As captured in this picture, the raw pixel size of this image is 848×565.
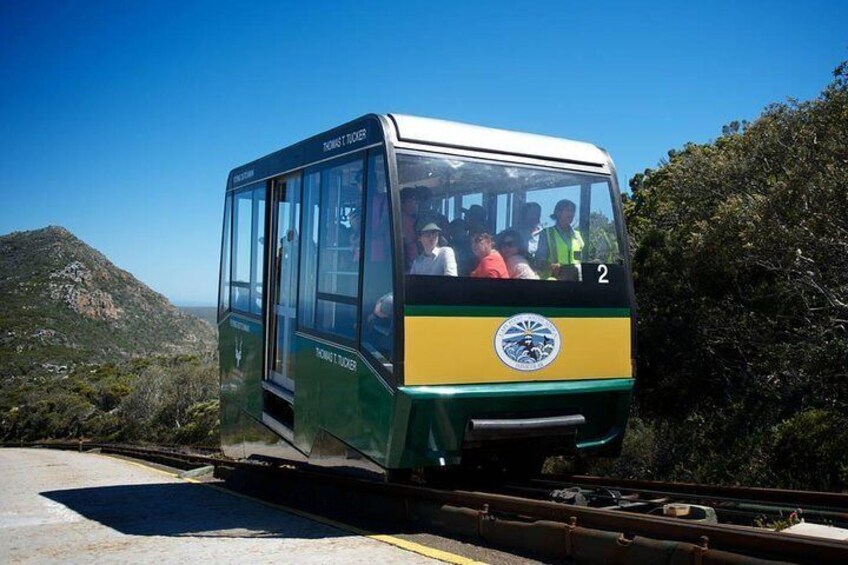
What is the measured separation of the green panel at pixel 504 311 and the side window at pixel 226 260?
5394mm

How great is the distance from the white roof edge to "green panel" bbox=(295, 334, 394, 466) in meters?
1.93

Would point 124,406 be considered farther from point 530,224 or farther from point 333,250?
point 530,224

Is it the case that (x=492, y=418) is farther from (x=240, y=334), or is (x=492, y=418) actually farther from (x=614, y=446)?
Result: (x=240, y=334)

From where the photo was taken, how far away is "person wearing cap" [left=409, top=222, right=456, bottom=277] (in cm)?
691

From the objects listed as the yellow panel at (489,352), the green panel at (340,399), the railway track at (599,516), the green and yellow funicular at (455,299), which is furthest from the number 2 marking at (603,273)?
the green panel at (340,399)

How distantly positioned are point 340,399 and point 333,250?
138cm

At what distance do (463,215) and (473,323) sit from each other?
0.96 metres

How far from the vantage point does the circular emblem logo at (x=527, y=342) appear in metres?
7.12

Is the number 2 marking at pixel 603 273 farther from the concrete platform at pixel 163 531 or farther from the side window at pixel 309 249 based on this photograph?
the concrete platform at pixel 163 531

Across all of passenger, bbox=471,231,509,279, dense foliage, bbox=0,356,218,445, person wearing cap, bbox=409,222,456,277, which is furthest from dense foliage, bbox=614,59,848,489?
dense foliage, bbox=0,356,218,445

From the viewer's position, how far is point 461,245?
721cm

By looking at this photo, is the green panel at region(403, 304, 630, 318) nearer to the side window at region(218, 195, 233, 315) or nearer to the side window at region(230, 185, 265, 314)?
the side window at region(230, 185, 265, 314)

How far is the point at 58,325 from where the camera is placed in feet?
250

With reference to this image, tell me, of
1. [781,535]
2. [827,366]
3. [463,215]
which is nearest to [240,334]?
[463,215]
